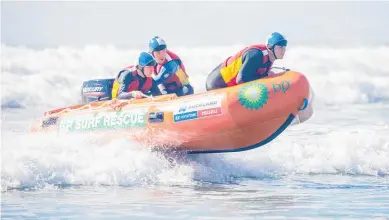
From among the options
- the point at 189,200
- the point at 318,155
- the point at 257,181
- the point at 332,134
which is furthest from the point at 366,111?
the point at 189,200

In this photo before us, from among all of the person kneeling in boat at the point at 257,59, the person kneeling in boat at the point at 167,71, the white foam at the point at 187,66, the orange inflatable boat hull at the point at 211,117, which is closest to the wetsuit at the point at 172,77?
the person kneeling in boat at the point at 167,71

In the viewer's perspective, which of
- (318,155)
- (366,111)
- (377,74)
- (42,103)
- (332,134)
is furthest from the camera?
(377,74)

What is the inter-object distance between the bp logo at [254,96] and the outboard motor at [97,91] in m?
2.54

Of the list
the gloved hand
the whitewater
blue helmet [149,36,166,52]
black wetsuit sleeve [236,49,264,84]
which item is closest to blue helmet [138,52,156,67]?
blue helmet [149,36,166,52]

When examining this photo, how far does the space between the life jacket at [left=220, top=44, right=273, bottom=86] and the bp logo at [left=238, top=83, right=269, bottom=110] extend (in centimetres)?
34

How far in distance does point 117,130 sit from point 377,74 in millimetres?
13875

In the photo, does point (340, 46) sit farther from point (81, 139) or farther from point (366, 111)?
point (81, 139)

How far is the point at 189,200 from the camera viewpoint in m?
8.52

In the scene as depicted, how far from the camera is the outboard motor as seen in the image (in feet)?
38.5

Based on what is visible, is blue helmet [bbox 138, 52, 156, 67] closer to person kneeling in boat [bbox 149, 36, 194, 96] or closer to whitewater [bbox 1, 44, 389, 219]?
person kneeling in boat [bbox 149, 36, 194, 96]

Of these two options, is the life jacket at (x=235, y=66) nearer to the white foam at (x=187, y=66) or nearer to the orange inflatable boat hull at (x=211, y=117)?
the orange inflatable boat hull at (x=211, y=117)

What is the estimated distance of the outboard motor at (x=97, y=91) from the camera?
1175 centimetres

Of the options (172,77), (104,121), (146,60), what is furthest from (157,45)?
(104,121)

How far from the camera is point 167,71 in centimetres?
1112
